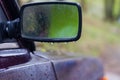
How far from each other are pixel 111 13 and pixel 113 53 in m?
6.82

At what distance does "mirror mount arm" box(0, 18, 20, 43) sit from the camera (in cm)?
234

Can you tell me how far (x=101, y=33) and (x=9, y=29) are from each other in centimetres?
1542

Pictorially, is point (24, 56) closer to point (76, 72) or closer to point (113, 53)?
point (76, 72)

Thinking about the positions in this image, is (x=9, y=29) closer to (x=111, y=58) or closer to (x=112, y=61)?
(x=112, y=61)

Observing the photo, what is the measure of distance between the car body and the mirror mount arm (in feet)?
0.17

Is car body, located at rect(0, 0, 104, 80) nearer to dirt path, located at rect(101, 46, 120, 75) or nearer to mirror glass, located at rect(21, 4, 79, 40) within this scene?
mirror glass, located at rect(21, 4, 79, 40)

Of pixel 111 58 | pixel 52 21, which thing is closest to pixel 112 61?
pixel 111 58

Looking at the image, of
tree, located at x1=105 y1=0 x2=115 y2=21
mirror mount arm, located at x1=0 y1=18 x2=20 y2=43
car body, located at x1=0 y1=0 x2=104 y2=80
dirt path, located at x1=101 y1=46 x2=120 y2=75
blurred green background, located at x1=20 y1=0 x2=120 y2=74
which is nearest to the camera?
car body, located at x1=0 y1=0 x2=104 y2=80

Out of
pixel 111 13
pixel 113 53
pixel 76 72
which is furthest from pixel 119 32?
pixel 76 72

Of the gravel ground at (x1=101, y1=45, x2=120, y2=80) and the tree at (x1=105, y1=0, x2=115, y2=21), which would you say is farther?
the tree at (x1=105, y1=0, x2=115, y2=21)

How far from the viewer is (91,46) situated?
1452cm

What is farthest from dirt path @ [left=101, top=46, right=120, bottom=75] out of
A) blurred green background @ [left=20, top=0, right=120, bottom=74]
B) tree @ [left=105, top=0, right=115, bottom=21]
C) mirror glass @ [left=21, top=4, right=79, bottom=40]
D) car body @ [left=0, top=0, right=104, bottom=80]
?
mirror glass @ [left=21, top=4, right=79, bottom=40]

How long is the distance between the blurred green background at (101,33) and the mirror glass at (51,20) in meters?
6.93

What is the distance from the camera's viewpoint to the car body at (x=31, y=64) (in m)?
2.24
